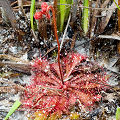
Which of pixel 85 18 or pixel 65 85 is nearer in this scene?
pixel 65 85

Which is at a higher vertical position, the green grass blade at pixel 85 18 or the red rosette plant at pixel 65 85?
the green grass blade at pixel 85 18

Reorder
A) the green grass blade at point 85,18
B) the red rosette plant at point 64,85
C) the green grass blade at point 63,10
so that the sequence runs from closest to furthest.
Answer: the red rosette plant at point 64,85 → the green grass blade at point 63,10 → the green grass blade at point 85,18

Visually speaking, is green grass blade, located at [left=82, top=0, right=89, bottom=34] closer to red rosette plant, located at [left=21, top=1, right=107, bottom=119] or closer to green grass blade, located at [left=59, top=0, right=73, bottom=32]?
green grass blade, located at [left=59, top=0, right=73, bottom=32]

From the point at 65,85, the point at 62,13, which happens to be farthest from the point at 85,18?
the point at 65,85

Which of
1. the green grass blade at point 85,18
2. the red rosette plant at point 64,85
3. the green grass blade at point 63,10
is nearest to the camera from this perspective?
the red rosette plant at point 64,85

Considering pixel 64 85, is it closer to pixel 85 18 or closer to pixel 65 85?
pixel 65 85

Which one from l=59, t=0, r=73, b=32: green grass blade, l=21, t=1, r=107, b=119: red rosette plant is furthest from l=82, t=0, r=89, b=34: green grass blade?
l=21, t=1, r=107, b=119: red rosette plant

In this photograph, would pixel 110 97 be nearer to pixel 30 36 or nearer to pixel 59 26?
pixel 59 26

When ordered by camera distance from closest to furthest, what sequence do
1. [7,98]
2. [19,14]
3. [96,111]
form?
[96,111] < [7,98] < [19,14]

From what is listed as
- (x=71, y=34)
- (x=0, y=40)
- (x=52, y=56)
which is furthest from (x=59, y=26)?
(x=0, y=40)

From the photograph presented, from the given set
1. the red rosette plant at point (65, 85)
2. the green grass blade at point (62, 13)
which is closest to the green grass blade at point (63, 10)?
the green grass blade at point (62, 13)

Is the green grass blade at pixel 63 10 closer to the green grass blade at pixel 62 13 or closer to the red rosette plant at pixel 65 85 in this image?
the green grass blade at pixel 62 13
